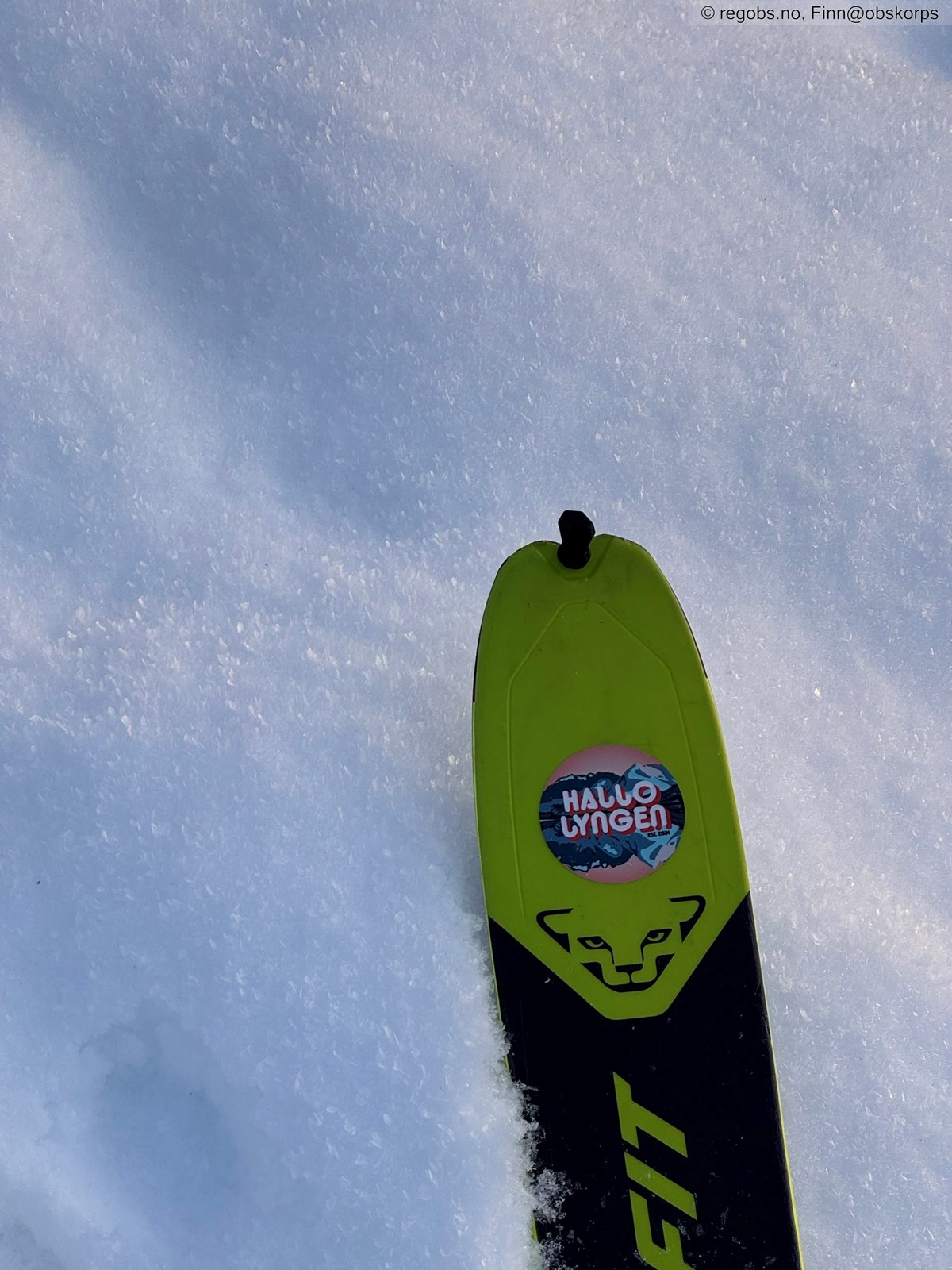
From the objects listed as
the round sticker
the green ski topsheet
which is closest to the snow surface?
the green ski topsheet

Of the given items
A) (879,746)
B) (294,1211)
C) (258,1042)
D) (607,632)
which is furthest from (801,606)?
(294,1211)

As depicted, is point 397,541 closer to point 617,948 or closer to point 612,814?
point 612,814

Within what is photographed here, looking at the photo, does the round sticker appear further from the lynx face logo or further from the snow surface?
the snow surface

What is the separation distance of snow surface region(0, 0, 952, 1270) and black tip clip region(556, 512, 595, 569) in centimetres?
26

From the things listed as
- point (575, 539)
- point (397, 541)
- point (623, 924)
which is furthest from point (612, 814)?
point (397, 541)

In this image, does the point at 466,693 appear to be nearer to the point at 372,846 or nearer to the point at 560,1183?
the point at 372,846

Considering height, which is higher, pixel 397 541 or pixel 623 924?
pixel 397 541

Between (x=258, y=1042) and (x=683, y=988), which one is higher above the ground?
(x=683, y=988)

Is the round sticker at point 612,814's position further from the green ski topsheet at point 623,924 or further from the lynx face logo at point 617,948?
the lynx face logo at point 617,948

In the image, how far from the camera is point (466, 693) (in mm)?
2129

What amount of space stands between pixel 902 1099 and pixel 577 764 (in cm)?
106

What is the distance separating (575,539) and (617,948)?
2.80 ft

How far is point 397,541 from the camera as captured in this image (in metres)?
2.21

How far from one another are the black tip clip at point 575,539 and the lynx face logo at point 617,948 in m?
0.73
